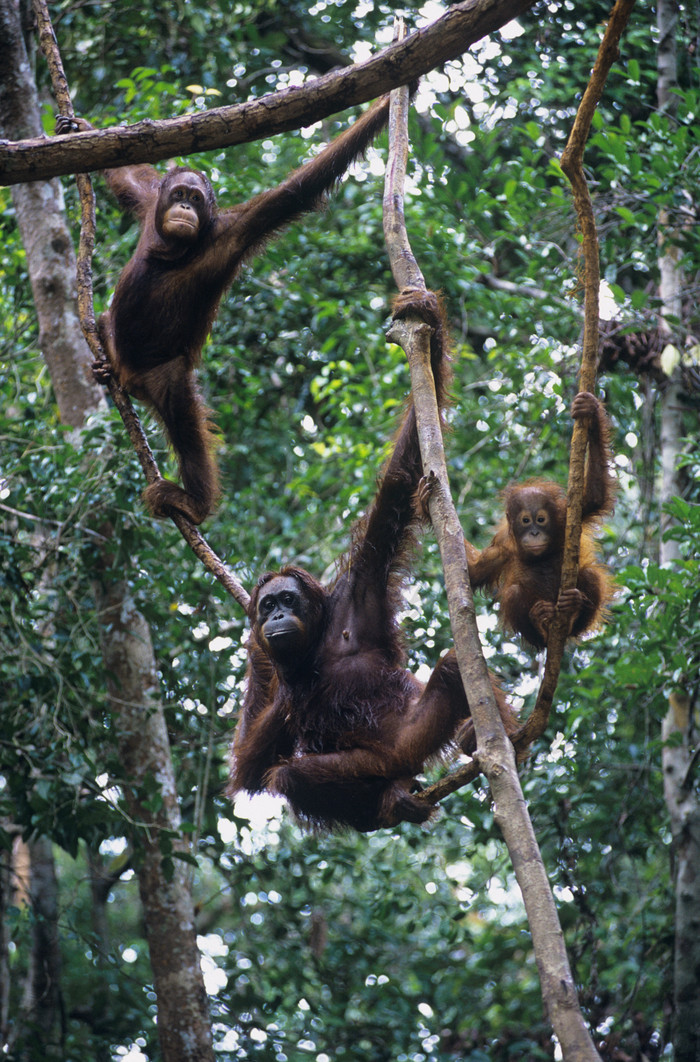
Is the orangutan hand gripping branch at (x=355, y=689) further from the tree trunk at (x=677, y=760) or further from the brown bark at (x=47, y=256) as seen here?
the brown bark at (x=47, y=256)

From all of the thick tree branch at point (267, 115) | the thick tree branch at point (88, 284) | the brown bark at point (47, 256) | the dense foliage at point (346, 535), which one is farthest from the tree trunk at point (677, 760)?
the brown bark at point (47, 256)

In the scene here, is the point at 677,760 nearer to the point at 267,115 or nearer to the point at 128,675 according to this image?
the point at 128,675

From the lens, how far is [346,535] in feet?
21.2

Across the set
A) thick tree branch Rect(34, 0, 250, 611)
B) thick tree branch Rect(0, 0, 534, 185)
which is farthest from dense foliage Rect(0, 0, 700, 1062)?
thick tree branch Rect(0, 0, 534, 185)

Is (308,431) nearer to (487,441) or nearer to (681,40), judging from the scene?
(487,441)

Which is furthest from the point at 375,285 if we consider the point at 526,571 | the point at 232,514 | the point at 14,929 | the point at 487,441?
the point at 14,929

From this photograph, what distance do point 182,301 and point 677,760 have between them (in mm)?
3495

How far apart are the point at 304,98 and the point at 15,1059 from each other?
15.4 ft

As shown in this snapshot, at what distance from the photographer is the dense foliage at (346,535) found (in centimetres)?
528

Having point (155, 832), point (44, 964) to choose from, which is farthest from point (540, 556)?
point (44, 964)

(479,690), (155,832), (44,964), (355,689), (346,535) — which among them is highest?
(346,535)

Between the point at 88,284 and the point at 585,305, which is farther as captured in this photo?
the point at 88,284

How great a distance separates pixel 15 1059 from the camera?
524cm

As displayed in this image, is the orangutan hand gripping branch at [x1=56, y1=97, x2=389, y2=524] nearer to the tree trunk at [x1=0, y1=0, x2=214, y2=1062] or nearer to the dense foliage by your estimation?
the dense foliage
